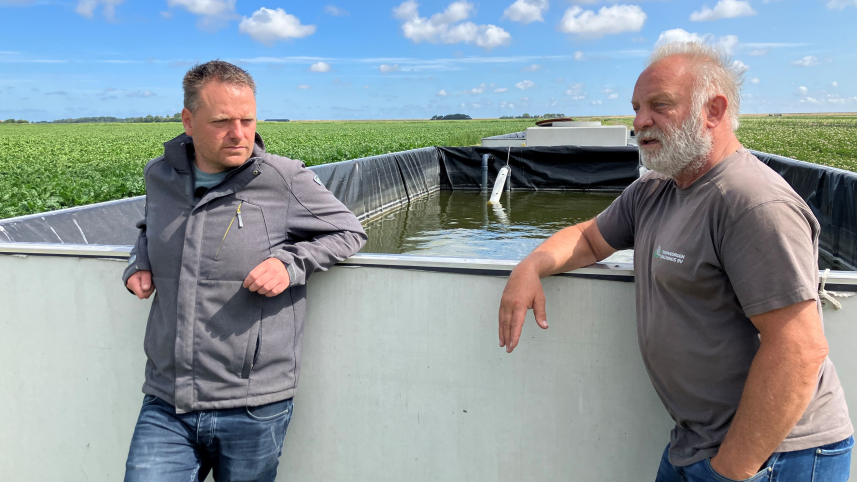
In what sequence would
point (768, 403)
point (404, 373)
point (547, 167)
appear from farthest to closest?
point (547, 167) → point (404, 373) → point (768, 403)

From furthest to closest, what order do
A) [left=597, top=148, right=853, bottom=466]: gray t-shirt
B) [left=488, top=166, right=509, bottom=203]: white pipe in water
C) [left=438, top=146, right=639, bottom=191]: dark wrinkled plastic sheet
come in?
Result: [left=438, top=146, right=639, bottom=191]: dark wrinkled plastic sheet, [left=488, top=166, right=509, bottom=203]: white pipe in water, [left=597, top=148, right=853, bottom=466]: gray t-shirt

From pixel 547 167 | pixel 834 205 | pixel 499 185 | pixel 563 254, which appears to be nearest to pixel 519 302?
pixel 563 254

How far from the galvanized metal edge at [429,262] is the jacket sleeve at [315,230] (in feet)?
0.32

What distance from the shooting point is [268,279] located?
5.57 ft

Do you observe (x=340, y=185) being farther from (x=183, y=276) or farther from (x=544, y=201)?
(x=183, y=276)

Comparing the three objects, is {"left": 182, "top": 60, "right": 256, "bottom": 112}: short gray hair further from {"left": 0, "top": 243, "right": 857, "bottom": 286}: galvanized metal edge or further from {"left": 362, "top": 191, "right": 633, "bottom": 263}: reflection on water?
{"left": 362, "top": 191, "right": 633, "bottom": 263}: reflection on water

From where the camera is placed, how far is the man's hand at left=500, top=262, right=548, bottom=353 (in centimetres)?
171

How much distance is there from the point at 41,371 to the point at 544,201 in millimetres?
10566

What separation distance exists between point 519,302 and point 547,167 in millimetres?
12453

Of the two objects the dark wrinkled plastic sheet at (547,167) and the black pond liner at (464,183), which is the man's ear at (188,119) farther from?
the dark wrinkled plastic sheet at (547,167)

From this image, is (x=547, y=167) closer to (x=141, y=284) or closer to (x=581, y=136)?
(x=581, y=136)

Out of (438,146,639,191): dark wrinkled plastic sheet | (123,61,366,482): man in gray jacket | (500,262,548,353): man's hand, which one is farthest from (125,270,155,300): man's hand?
(438,146,639,191): dark wrinkled plastic sheet

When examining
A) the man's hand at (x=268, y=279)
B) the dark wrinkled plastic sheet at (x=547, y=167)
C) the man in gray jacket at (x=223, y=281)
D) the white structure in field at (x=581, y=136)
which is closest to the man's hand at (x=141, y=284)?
the man in gray jacket at (x=223, y=281)

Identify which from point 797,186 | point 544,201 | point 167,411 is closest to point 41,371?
point 167,411
